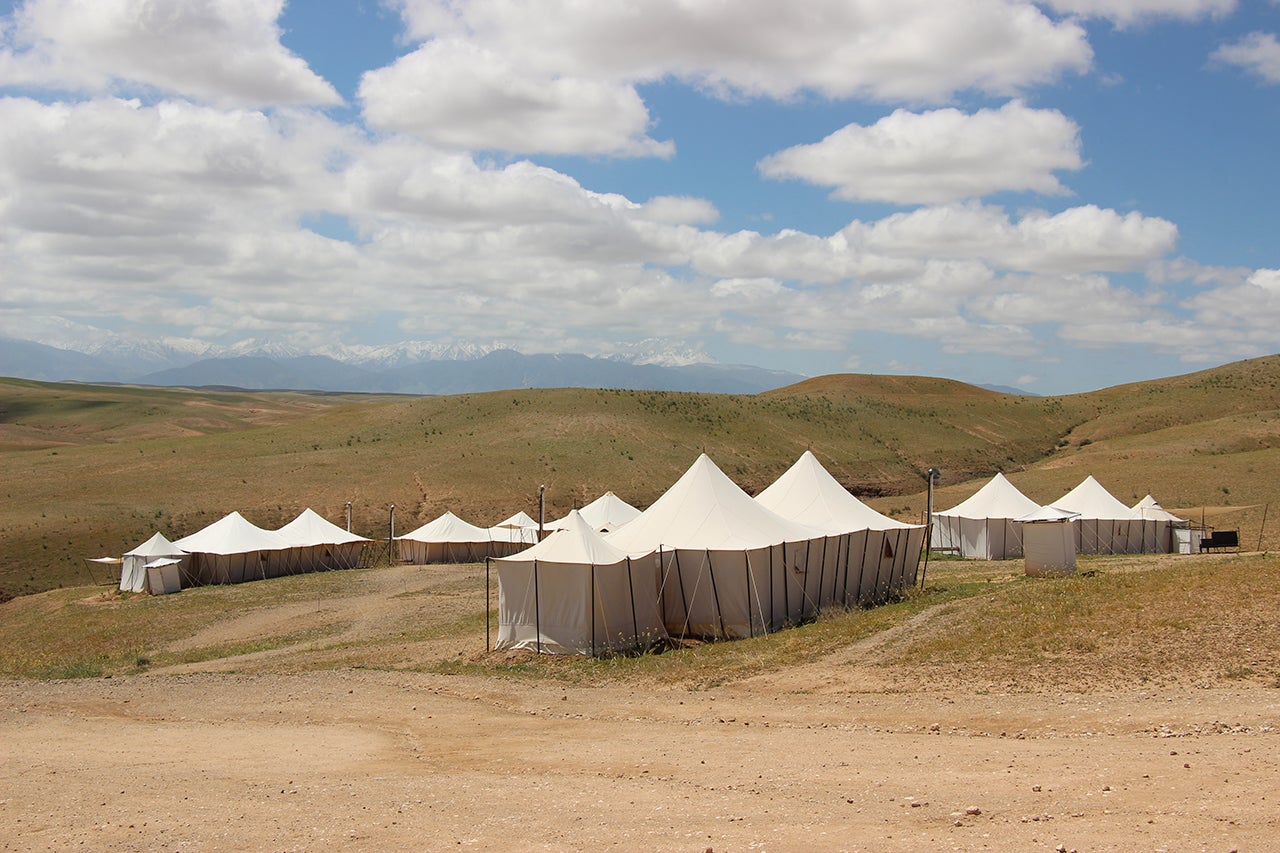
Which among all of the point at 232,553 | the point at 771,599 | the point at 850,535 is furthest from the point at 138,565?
the point at 850,535

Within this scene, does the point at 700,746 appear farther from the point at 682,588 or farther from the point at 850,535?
the point at 850,535

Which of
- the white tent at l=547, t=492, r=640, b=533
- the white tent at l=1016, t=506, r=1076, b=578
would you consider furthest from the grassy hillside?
the white tent at l=1016, t=506, r=1076, b=578

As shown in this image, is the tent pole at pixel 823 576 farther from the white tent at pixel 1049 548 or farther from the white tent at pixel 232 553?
the white tent at pixel 232 553

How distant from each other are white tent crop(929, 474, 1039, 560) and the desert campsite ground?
16009 mm

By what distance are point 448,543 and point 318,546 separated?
5575 millimetres

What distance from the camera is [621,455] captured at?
68812mm

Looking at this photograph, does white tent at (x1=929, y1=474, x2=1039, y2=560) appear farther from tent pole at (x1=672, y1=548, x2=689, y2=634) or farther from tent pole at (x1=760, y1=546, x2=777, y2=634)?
tent pole at (x1=672, y1=548, x2=689, y2=634)

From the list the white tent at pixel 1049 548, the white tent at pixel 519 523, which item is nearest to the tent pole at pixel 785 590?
the white tent at pixel 1049 548

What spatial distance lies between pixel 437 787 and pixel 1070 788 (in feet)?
20.2

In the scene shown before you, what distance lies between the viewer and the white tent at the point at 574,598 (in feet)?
62.7

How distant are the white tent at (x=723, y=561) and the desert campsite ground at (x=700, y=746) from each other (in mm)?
1367

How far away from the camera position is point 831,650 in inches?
676

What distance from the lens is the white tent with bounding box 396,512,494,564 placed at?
145 ft

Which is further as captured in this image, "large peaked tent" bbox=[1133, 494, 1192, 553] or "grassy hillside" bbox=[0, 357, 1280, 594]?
"grassy hillside" bbox=[0, 357, 1280, 594]
